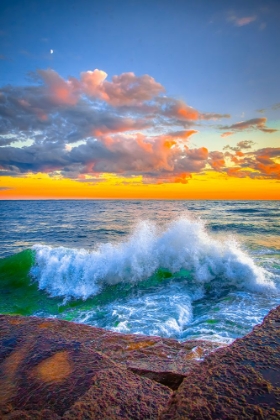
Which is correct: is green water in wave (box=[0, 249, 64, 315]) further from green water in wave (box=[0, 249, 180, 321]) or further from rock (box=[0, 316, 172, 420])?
rock (box=[0, 316, 172, 420])

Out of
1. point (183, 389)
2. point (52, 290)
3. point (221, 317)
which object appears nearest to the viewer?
point (183, 389)

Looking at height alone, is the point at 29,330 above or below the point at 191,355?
above

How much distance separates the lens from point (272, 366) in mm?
1946

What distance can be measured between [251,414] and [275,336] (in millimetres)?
1127

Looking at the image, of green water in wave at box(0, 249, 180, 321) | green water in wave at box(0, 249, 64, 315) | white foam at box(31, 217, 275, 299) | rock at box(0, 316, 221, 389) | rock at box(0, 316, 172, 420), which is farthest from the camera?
white foam at box(31, 217, 275, 299)

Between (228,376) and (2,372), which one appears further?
(2,372)

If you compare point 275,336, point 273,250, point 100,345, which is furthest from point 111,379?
point 273,250

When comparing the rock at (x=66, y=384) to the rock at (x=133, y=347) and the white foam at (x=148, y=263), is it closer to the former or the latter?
the rock at (x=133, y=347)

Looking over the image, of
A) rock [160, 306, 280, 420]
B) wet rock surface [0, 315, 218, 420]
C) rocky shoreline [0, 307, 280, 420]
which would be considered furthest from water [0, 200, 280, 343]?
rock [160, 306, 280, 420]

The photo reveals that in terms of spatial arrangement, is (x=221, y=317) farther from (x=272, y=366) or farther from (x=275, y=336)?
(x=272, y=366)

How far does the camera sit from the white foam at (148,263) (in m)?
7.95

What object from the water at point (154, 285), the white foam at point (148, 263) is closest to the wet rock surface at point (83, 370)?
the water at point (154, 285)

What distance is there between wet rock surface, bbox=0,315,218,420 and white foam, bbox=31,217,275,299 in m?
4.73

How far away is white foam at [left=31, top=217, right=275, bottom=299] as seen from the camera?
795cm
